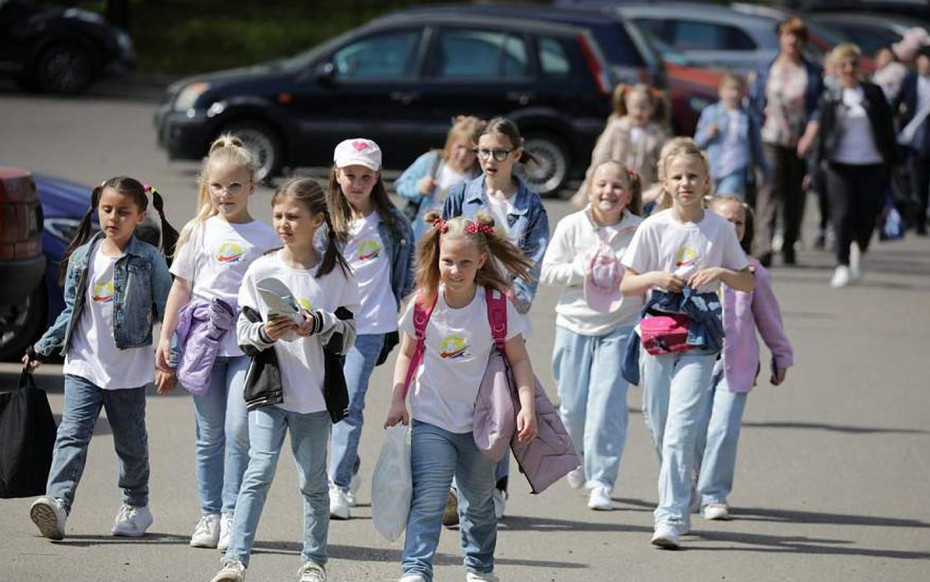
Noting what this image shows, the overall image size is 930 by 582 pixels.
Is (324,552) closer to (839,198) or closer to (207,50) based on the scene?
(839,198)

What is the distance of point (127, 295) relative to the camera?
24.0 ft

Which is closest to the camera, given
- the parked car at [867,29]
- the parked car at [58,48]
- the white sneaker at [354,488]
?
the white sneaker at [354,488]

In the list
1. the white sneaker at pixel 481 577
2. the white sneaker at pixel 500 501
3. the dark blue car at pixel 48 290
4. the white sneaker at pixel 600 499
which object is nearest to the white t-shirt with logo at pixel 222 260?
the white sneaker at pixel 481 577

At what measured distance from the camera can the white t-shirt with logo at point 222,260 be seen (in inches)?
282

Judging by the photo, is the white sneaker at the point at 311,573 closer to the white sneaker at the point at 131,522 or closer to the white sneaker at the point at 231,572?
the white sneaker at the point at 231,572

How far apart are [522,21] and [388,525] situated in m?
14.0

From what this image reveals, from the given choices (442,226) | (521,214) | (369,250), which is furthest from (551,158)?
(442,226)

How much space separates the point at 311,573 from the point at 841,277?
9867 millimetres

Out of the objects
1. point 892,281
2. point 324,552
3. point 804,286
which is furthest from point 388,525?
point 892,281

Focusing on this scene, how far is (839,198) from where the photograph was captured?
51.5 feet

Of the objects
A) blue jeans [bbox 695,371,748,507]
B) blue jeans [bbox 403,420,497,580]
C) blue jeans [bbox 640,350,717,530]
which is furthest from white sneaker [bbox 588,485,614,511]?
blue jeans [bbox 403,420,497,580]

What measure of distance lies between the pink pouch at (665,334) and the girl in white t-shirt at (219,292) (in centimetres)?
165

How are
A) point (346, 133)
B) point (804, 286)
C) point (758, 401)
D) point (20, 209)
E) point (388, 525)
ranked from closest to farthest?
point (388, 525)
point (20, 209)
point (758, 401)
point (804, 286)
point (346, 133)

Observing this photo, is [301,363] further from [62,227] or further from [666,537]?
[62,227]
